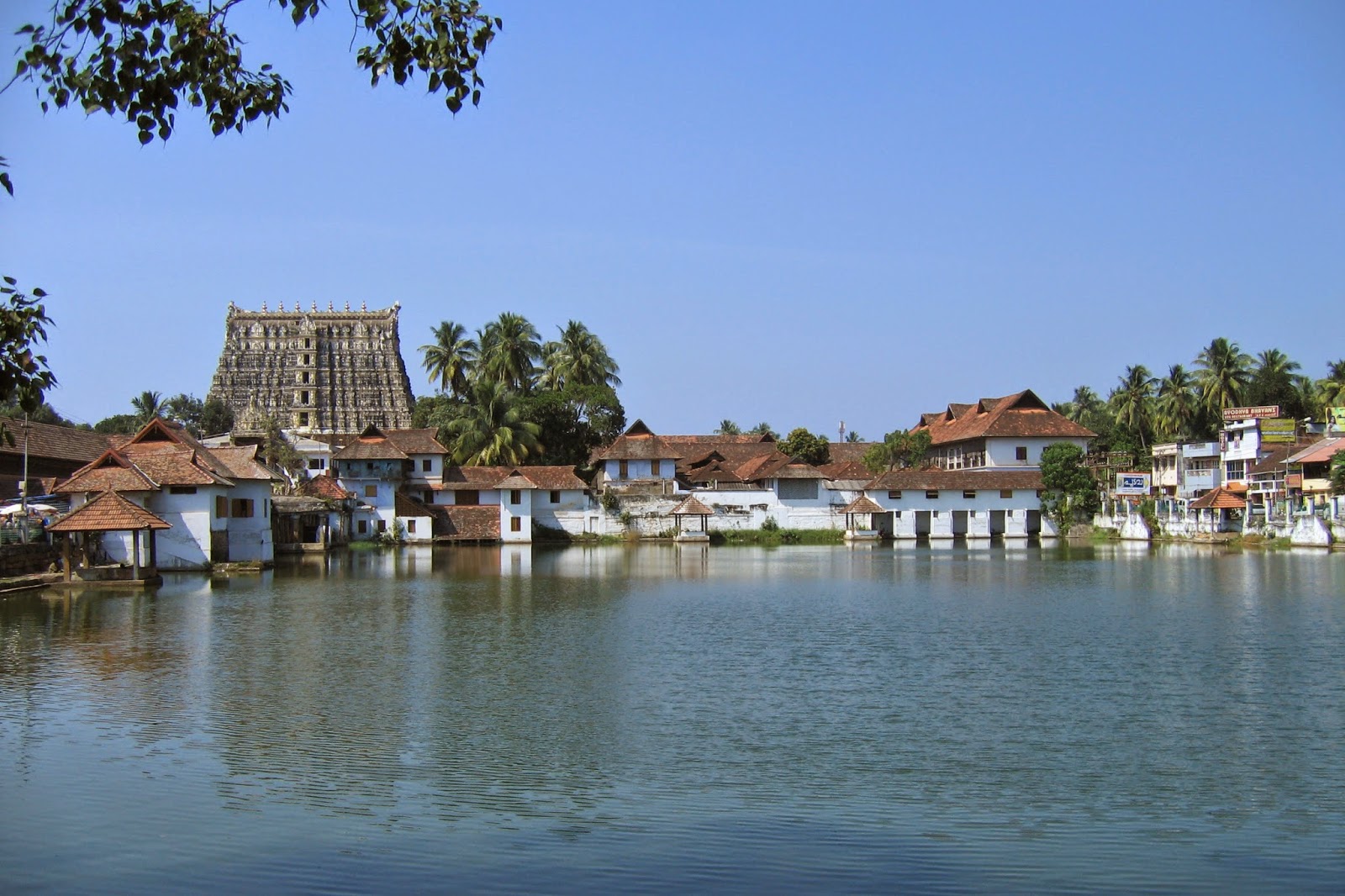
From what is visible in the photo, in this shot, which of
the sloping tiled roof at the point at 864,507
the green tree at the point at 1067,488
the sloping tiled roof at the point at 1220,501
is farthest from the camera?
the sloping tiled roof at the point at 864,507

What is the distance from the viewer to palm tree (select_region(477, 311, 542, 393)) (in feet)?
253

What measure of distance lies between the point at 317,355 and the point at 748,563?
214 feet

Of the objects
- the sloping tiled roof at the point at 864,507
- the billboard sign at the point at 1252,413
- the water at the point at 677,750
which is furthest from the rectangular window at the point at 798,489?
the water at the point at 677,750

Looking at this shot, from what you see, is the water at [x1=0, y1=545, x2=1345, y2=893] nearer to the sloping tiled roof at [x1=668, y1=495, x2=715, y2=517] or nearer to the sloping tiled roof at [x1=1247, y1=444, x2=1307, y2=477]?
the sloping tiled roof at [x1=1247, y1=444, x2=1307, y2=477]

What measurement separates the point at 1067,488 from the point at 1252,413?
32.0 ft

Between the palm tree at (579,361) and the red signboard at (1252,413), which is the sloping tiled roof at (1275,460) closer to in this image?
the red signboard at (1252,413)

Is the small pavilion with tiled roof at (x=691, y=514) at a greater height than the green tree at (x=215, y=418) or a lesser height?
lesser

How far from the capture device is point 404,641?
2292 centimetres

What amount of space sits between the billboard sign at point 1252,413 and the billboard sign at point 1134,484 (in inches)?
197

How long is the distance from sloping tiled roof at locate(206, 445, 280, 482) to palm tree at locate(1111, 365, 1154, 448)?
57000 mm

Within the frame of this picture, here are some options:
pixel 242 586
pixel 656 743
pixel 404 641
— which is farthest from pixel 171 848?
pixel 242 586

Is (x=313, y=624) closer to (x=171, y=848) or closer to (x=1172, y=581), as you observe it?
(x=171, y=848)

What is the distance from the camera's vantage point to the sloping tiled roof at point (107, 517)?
110ft

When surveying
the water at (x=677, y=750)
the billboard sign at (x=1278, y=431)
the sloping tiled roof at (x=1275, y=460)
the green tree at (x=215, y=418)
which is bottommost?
the water at (x=677, y=750)
